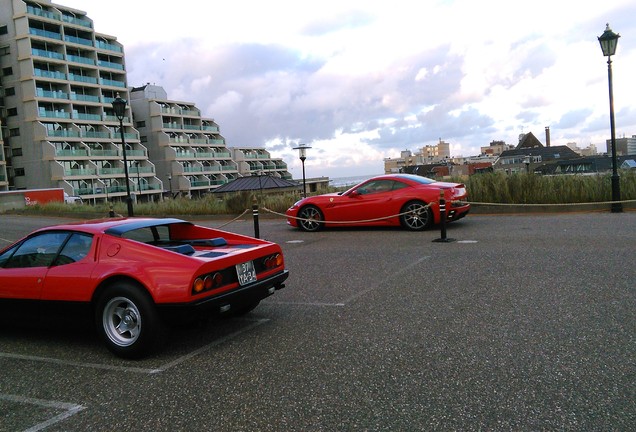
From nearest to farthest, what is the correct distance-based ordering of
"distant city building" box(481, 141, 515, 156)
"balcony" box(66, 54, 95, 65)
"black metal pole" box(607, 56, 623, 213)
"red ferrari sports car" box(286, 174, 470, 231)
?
"red ferrari sports car" box(286, 174, 470, 231), "black metal pole" box(607, 56, 623, 213), "balcony" box(66, 54, 95, 65), "distant city building" box(481, 141, 515, 156)

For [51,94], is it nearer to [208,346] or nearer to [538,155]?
[208,346]

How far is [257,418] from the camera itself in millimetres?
3551

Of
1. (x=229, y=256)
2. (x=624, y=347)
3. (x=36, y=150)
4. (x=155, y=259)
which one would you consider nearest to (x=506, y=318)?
(x=624, y=347)

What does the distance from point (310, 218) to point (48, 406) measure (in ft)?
35.7

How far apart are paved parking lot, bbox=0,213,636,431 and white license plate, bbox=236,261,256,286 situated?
60 cm

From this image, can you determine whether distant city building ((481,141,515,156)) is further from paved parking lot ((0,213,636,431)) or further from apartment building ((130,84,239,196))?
paved parking lot ((0,213,636,431))

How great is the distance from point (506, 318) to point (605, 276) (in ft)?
8.15

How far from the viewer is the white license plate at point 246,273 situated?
5262 millimetres

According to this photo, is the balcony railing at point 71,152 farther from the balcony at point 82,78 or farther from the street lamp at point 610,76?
the street lamp at point 610,76

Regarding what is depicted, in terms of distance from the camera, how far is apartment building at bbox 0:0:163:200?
6456 centimetres

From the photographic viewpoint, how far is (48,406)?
3963 mm

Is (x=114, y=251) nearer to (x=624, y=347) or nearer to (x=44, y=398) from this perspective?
(x=44, y=398)

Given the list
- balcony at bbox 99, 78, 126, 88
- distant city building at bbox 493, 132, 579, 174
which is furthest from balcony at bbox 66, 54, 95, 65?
distant city building at bbox 493, 132, 579, 174

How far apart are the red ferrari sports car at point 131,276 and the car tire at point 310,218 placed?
8.53m
